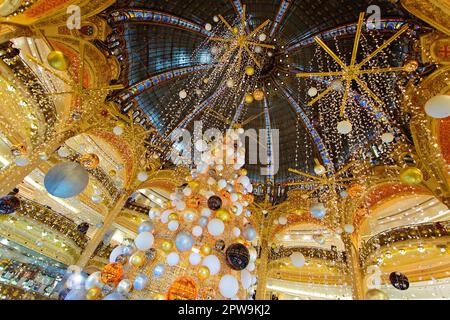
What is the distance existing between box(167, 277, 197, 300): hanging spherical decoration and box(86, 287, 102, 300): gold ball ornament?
3.05 ft

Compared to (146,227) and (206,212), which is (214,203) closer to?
(206,212)

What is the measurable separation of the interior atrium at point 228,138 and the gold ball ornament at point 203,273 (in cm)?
2

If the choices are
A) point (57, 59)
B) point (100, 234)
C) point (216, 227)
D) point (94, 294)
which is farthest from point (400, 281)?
point (100, 234)

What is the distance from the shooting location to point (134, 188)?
11.3m

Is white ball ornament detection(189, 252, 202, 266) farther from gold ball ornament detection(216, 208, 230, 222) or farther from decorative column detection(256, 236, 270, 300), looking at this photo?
decorative column detection(256, 236, 270, 300)

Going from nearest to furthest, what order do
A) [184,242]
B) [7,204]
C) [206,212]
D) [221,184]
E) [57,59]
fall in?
[184,242] → [206,212] → [221,184] → [57,59] → [7,204]

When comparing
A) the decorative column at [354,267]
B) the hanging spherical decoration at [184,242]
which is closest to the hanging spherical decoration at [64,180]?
the hanging spherical decoration at [184,242]

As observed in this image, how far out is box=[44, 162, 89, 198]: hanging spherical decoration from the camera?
405 cm

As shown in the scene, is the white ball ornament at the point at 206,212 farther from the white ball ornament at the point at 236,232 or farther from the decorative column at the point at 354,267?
the decorative column at the point at 354,267

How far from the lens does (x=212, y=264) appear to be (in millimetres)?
3416

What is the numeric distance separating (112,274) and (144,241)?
580mm

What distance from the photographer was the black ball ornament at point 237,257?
346 cm

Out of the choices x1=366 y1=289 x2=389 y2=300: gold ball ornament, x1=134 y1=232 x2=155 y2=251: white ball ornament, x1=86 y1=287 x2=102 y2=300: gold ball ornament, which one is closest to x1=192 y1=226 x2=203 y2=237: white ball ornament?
x1=134 y1=232 x2=155 y2=251: white ball ornament
